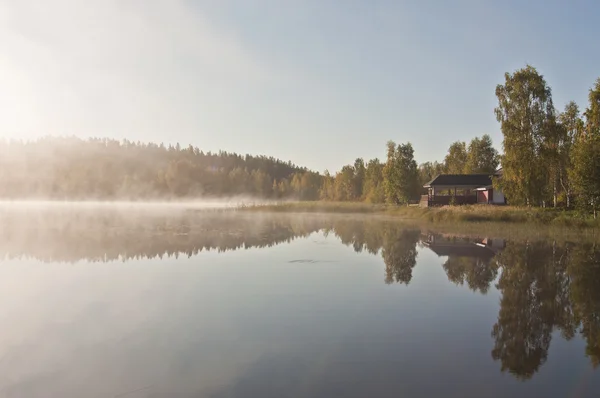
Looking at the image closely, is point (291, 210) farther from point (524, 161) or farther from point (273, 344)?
point (273, 344)

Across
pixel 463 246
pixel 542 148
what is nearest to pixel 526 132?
pixel 542 148

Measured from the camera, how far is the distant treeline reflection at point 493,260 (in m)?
11.7

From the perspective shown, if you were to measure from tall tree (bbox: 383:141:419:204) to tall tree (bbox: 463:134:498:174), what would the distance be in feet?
48.7

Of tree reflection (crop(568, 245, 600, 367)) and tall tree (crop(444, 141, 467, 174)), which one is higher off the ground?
tall tree (crop(444, 141, 467, 174))

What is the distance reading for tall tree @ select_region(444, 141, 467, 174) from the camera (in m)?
108

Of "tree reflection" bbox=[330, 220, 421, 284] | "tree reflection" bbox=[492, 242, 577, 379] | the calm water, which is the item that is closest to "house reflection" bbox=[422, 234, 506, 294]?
the calm water

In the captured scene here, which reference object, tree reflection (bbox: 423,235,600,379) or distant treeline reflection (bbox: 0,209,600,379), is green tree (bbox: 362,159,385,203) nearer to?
distant treeline reflection (bbox: 0,209,600,379)

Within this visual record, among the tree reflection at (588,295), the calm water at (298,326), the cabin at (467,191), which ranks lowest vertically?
the calm water at (298,326)

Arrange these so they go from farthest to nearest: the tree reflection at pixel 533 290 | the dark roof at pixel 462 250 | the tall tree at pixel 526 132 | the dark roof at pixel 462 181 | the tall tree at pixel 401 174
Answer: the tall tree at pixel 401 174 < the dark roof at pixel 462 181 < the tall tree at pixel 526 132 < the dark roof at pixel 462 250 < the tree reflection at pixel 533 290

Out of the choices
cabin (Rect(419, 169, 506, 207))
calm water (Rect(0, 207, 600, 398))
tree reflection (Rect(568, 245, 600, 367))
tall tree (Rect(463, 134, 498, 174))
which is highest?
tall tree (Rect(463, 134, 498, 174))

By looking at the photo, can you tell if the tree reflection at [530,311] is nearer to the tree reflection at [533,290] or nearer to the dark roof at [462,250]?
the tree reflection at [533,290]

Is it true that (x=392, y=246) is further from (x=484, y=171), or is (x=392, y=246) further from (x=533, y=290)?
(x=484, y=171)

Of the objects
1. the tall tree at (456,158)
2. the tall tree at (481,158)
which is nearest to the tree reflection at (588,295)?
the tall tree at (481,158)

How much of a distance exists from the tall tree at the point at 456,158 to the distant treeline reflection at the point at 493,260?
71839 mm
